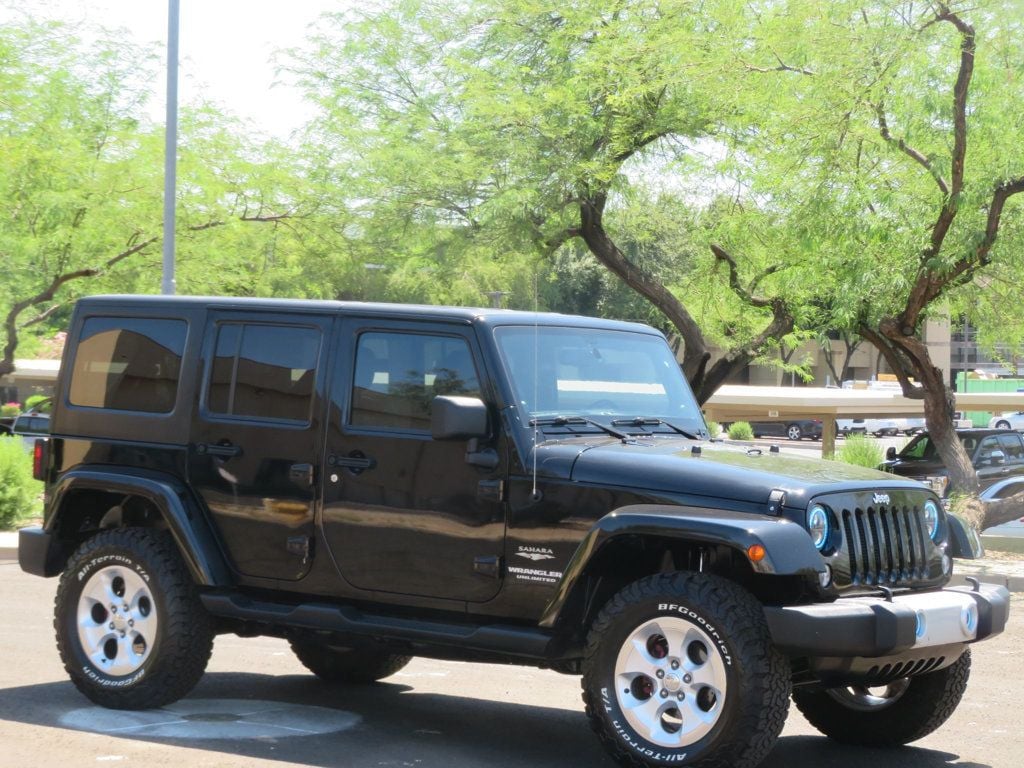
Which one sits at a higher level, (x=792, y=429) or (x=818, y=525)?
(x=818, y=525)

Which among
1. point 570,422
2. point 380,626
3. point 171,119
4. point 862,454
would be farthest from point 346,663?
point 862,454

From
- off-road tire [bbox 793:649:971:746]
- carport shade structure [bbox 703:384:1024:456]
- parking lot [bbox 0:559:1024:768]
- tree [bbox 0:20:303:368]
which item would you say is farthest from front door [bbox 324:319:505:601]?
carport shade structure [bbox 703:384:1024:456]

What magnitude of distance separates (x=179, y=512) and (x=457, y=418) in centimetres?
167

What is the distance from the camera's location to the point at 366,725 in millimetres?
6906

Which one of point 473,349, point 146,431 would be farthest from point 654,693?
point 146,431

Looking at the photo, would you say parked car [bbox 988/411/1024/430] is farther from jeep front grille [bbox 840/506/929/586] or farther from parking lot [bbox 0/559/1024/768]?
jeep front grille [bbox 840/506/929/586]

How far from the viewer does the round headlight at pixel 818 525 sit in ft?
18.3

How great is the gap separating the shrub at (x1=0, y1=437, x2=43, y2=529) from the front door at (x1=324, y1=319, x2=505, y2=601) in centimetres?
1185

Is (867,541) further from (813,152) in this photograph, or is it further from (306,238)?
(306,238)

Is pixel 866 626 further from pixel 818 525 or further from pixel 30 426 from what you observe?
pixel 30 426

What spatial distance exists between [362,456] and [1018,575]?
9704 millimetres

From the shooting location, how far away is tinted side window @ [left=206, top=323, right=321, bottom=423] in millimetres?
6844

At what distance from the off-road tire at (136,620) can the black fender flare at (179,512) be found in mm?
135

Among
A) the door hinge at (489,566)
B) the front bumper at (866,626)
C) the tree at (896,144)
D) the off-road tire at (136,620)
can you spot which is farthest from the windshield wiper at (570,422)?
the tree at (896,144)
